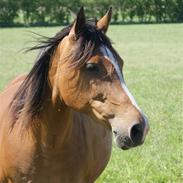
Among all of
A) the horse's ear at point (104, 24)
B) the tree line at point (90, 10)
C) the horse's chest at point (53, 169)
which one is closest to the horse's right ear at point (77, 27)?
the horse's ear at point (104, 24)

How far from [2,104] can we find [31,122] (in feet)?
2.27

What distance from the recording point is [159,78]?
516 inches

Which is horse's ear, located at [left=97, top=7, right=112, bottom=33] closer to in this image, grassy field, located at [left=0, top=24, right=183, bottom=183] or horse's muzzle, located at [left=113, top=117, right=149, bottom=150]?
grassy field, located at [left=0, top=24, right=183, bottom=183]

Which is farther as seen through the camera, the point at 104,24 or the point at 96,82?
the point at 104,24

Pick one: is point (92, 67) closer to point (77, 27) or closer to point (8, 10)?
point (77, 27)

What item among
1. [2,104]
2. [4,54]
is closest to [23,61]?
[4,54]

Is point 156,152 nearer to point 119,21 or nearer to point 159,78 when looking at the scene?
point 159,78

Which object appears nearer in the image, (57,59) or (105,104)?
(105,104)

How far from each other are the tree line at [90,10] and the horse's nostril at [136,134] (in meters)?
35.9

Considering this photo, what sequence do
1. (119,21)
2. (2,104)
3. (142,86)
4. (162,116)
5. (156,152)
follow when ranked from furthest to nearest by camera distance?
(119,21) < (142,86) < (162,116) < (156,152) < (2,104)

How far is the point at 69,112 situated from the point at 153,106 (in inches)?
244

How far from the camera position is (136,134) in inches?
106

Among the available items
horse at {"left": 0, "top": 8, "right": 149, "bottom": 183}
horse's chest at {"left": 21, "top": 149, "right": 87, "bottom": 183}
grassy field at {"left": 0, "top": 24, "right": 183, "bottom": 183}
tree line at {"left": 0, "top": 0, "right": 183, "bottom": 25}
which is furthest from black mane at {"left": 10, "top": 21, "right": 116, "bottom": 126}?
tree line at {"left": 0, "top": 0, "right": 183, "bottom": 25}

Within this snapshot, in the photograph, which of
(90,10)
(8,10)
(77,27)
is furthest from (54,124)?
(90,10)
